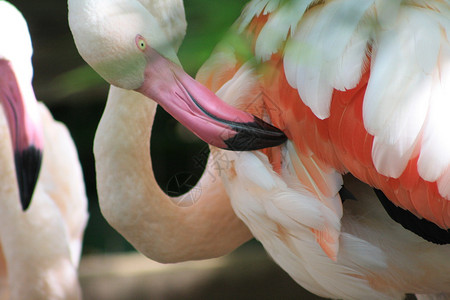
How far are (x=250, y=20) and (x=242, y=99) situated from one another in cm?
17

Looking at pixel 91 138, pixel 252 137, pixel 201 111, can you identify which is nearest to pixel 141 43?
pixel 201 111

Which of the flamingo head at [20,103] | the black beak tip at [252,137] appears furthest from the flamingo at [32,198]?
the black beak tip at [252,137]

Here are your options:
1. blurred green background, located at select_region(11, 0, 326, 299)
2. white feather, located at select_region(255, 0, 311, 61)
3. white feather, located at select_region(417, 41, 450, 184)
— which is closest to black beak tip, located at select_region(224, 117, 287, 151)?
white feather, located at select_region(255, 0, 311, 61)

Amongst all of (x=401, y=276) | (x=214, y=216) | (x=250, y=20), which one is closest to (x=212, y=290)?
(x=214, y=216)

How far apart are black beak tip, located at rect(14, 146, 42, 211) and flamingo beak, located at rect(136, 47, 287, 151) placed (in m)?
0.43

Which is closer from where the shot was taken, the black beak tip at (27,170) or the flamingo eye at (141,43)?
the flamingo eye at (141,43)

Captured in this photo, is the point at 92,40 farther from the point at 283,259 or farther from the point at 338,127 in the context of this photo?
the point at 283,259

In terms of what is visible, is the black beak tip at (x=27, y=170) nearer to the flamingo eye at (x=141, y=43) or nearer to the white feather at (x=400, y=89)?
the flamingo eye at (x=141, y=43)

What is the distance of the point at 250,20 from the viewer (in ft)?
4.66

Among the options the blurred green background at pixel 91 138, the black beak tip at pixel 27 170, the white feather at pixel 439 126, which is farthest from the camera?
the blurred green background at pixel 91 138

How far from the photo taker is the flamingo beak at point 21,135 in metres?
1.58

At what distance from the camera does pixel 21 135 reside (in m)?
1.63

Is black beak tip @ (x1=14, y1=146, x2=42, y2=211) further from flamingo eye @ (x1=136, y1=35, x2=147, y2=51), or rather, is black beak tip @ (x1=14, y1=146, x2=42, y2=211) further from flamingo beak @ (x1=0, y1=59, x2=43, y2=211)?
flamingo eye @ (x1=136, y1=35, x2=147, y2=51)

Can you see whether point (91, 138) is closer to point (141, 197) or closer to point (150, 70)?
point (141, 197)
